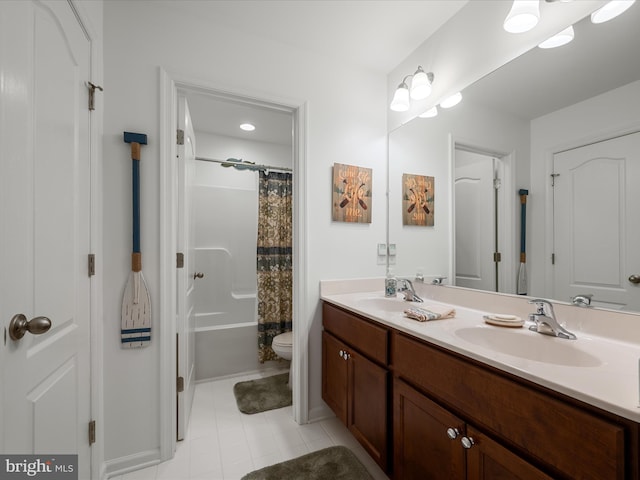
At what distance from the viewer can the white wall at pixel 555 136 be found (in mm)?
1013

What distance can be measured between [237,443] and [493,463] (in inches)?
55.4

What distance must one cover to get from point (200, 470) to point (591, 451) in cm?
164

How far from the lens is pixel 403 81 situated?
1.88 metres

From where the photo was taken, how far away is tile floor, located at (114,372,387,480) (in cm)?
145

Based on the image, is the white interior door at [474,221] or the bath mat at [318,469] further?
the white interior door at [474,221]

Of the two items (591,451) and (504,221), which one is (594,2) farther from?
(591,451)

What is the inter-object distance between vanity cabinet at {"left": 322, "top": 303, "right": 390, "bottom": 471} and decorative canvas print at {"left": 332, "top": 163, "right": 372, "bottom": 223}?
0.64m

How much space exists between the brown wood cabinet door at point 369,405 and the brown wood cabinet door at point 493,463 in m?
0.43

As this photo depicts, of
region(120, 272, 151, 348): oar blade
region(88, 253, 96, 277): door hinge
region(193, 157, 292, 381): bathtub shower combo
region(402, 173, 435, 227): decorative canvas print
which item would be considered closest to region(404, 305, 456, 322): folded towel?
region(402, 173, 435, 227): decorative canvas print

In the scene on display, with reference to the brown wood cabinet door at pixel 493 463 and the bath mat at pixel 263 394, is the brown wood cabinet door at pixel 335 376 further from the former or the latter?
the brown wood cabinet door at pixel 493 463

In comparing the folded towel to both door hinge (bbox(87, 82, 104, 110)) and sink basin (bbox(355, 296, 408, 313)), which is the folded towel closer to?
sink basin (bbox(355, 296, 408, 313))

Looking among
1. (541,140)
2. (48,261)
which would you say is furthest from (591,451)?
(48,261)

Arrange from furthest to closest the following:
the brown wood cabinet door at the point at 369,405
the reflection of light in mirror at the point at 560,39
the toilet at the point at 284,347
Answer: the toilet at the point at 284,347, the brown wood cabinet door at the point at 369,405, the reflection of light in mirror at the point at 560,39

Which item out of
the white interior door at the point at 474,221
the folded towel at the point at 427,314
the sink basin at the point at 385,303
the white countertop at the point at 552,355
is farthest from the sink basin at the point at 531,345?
the sink basin at the point at 385,303
